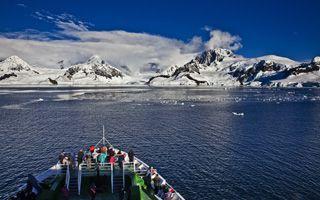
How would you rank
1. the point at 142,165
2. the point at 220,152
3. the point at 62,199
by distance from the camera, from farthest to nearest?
the point at 220,152 < the point at 142,165 < the point at 62,199

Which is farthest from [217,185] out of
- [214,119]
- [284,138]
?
[214,119]

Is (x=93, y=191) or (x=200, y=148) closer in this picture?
(x=93, y=191)

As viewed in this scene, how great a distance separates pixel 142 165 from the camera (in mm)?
37188

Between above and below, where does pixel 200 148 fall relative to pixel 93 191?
below

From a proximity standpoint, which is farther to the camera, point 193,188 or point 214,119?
point 214,119

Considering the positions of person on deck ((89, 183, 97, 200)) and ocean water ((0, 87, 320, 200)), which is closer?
person on deck ((89, 183, 97, 200))

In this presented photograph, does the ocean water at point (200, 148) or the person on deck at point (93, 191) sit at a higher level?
the person on deck at point (93, 191)

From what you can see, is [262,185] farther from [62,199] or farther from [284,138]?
[284,138]

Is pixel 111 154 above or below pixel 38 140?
above

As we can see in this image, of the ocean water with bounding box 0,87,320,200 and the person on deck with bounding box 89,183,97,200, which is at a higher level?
the person on deck with bounding box 89,183,97,200

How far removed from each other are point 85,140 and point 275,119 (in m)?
62.1

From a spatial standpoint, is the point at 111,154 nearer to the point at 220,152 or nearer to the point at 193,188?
the point at 193,188

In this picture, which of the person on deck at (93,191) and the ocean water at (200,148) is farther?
the ocean water at (200,148)

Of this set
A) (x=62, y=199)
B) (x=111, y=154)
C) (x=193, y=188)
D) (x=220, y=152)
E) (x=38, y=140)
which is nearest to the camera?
(x=62, y=199)
